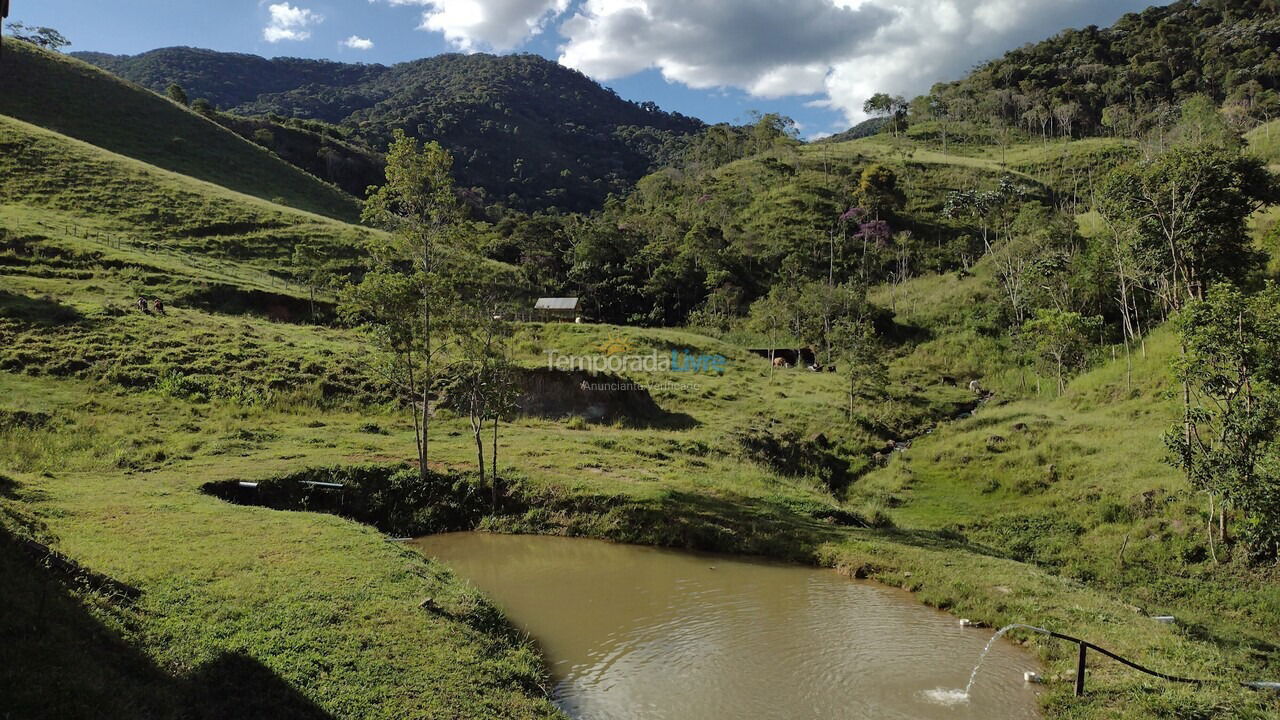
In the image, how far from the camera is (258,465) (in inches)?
757

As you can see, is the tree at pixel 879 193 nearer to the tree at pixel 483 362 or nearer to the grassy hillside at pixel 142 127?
the grassy hillside at pixel 142 127

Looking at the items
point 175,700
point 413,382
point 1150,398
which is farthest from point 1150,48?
point 175,700

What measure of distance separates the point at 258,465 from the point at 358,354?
13.6m

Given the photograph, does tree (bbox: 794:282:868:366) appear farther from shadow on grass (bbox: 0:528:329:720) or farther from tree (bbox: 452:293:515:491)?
shadow on grass (bbox: 0:528:329:720)

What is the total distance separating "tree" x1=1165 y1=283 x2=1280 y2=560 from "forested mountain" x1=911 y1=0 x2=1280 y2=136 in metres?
90.9

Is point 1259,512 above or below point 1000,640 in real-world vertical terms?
above

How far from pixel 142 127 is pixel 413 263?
246ft

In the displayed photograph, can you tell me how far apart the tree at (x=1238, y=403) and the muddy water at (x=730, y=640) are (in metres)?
7.54

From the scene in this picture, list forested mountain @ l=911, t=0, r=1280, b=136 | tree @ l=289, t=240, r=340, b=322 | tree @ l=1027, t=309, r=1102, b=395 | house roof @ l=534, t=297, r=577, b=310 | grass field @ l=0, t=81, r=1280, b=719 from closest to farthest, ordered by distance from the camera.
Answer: grass field @ l=0, t=81, r=1280, b=719 → tree @ l=1027, t=309, r=1102, b=395 → tree @ l=289, t=240, r=340, b=322 → house roof @ l=534, t=297, r=577, b=310 → forested mountain @ l=911, t=0, r=1280, b=136

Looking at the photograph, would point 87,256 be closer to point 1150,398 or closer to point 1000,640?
point 1000,640

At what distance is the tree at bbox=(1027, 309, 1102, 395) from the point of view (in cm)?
3869

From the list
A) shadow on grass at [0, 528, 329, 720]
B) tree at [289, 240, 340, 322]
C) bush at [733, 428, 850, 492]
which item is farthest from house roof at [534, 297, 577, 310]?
shadow on grass at [0, 528, 329, 720]

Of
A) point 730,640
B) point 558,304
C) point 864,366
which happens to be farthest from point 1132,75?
point 730,640

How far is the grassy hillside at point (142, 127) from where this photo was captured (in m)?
65.4
